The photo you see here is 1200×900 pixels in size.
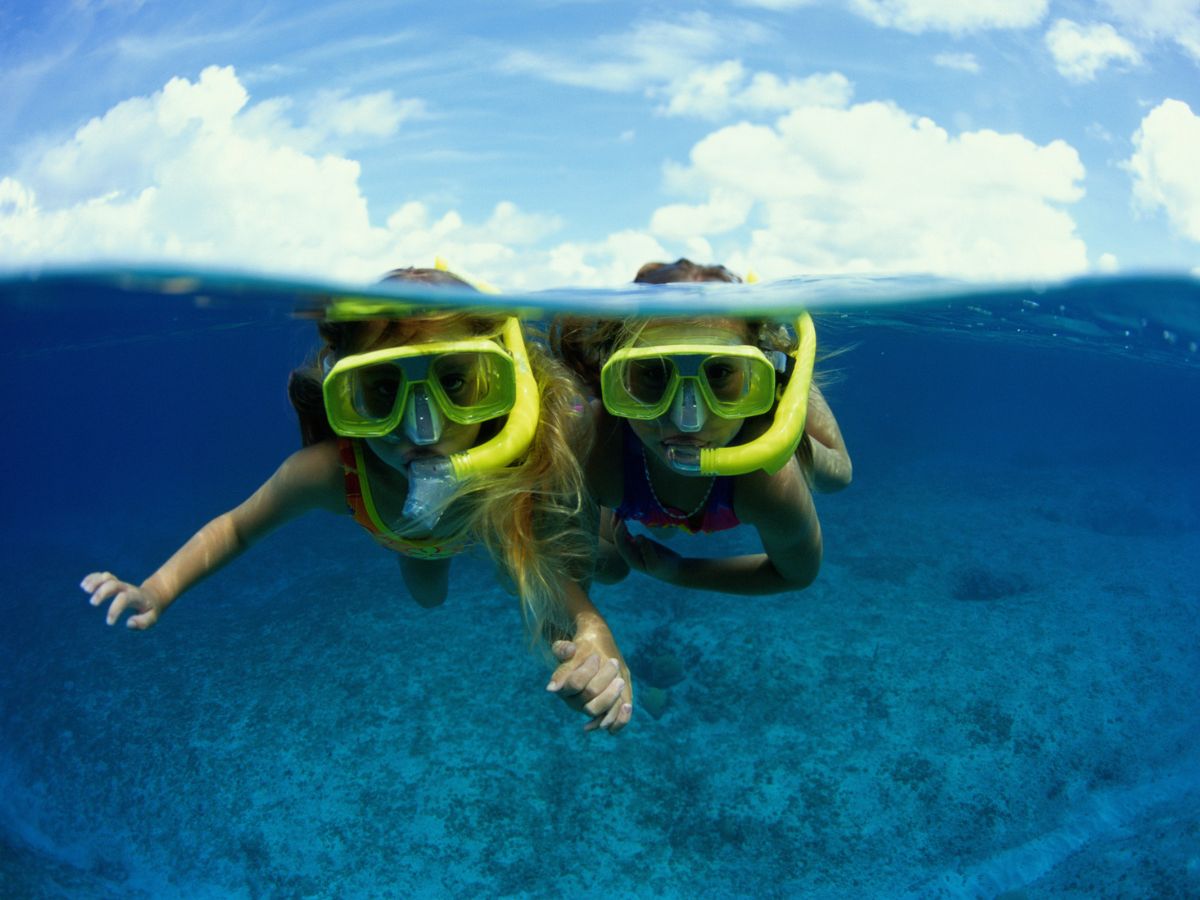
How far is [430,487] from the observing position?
12.7 feet

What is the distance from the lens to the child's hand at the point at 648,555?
6258 millimetres

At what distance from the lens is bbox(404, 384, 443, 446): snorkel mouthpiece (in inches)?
154

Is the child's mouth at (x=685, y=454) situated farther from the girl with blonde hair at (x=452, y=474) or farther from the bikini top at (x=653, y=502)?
the bikini top at (x=653, y=502)

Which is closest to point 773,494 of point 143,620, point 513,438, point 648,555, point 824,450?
point 824,450

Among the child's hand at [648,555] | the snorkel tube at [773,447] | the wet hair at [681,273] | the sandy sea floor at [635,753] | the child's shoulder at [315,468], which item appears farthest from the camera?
the sandy sea floor at [635,753]

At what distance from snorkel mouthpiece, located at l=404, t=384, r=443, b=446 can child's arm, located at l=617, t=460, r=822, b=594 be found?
Result: 2.03 meters

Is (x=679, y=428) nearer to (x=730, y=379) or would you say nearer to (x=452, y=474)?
(x=730, y=379)

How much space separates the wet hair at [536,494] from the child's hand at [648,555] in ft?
5.45

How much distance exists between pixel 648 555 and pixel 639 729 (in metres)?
3.64

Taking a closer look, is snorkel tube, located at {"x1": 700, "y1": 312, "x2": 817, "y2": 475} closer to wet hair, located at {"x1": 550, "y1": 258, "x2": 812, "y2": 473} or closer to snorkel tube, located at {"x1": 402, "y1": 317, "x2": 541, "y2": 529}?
wet hair, located at {"x1": 550, "y1": 258, "x2": 812, "y2": 473}

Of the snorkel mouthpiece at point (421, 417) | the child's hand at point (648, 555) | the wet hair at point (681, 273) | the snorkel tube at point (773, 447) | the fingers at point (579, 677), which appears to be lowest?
the child's hand at point (648, 555)

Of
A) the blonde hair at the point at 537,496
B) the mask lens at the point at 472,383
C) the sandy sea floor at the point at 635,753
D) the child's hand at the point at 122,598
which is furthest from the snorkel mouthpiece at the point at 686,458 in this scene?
the sandy sea floor at the point at 635,753

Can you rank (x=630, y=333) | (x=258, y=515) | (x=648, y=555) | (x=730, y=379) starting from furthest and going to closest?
(x=648, y=555) < (x=630, y=333) < (x=258, y=515) < (x=730, y=379)

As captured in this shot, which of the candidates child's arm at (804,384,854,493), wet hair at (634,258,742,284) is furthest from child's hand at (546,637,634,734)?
wet hair at (634,258,742,284)
